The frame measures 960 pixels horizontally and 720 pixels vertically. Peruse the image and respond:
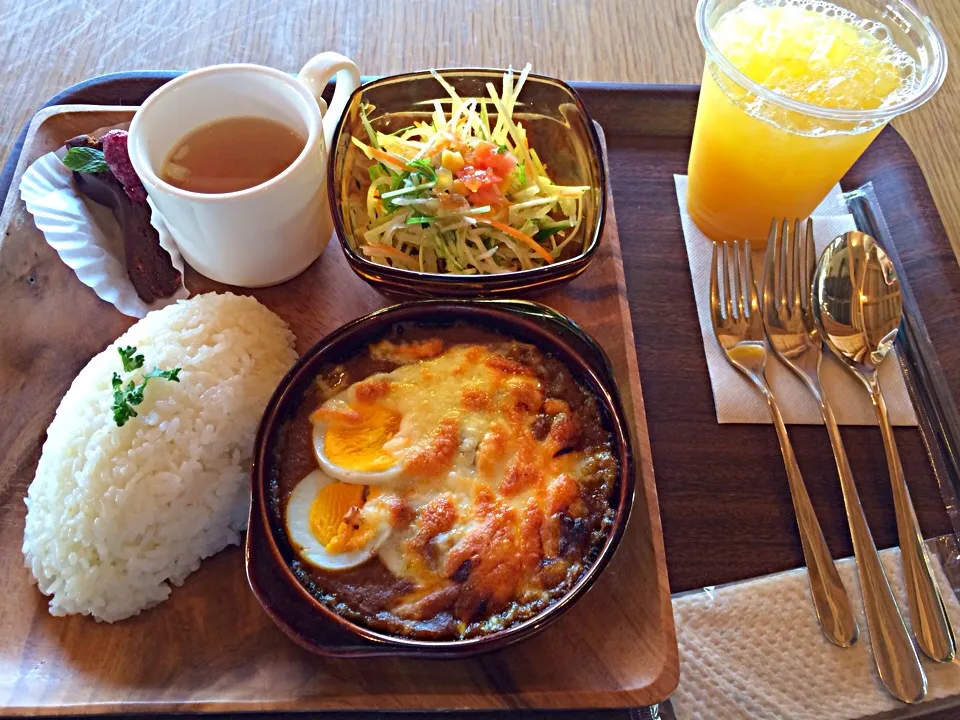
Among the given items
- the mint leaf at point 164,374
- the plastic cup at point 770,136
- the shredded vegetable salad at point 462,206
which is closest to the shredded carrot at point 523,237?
the shredded vegetable salad at point 462,206

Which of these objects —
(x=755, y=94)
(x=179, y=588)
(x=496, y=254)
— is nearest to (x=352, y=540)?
(x=179, y=588)

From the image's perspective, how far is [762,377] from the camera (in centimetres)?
175

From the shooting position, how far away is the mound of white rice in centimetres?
141

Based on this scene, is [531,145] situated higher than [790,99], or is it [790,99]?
[790,99]

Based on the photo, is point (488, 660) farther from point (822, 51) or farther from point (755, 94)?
point (822, 51)

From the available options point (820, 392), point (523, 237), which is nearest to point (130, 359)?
point (523, 237)

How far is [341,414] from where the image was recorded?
56.3 inches

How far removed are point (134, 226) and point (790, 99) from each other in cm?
166

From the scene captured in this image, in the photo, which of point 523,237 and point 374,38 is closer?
point 523,237

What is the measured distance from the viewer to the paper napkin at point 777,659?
4.64 feet

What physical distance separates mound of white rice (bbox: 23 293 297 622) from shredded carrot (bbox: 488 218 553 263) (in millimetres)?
663

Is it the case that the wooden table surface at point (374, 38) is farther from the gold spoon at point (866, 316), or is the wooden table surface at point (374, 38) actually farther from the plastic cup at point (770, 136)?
the gold spoon at point (866, 316)

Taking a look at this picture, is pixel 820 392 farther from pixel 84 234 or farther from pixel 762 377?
pixel 84 234

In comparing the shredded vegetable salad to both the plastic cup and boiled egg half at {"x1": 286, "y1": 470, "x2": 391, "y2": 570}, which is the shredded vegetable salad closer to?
the plastic cup
